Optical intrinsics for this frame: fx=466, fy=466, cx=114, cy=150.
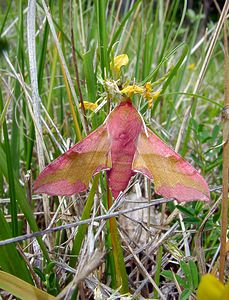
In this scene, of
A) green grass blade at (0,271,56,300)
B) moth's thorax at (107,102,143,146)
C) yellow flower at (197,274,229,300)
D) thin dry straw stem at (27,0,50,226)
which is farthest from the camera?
thin dry straw stem at (27,0,50,226)

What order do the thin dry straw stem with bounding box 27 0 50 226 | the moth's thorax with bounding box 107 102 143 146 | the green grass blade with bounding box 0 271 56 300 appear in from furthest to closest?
the thin dry straw stem with bounding box 27 0 50 226 < the moth's thorax with bounding box 107 102 143 146 < the green grass blade with bounding box 0 271 56 300

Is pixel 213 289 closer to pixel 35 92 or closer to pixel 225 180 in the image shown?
pixel 225 180

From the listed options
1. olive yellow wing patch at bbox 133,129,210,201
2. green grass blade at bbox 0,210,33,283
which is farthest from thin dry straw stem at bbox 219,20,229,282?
green grass blade at bbox 0,210,33,283

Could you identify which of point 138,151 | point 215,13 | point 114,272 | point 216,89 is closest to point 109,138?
point 138,151

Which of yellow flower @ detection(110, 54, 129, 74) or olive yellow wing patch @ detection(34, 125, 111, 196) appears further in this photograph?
yellow flower @ detection(110, 54, 129, 74)

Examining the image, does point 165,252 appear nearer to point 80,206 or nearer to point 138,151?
point 80,206

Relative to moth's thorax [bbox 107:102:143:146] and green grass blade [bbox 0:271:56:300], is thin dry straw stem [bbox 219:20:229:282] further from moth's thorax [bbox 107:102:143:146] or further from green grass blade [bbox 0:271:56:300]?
green grass blade [bbox 0:271:56:300]

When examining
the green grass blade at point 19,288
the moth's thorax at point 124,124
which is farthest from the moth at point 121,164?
the green grass blade at point 19,288
